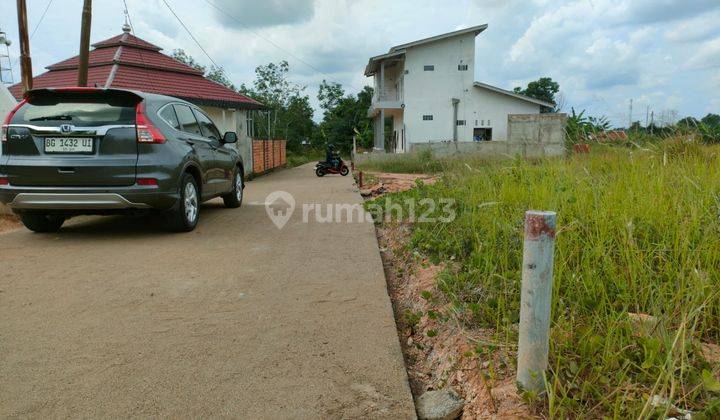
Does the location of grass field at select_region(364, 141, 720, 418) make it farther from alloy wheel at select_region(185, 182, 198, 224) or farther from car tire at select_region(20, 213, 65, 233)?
car tire at select_region(20, 213, 65, 233)

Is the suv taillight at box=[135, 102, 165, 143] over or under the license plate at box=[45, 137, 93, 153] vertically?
over

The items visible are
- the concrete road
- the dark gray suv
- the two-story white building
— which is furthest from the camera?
the two-story white building

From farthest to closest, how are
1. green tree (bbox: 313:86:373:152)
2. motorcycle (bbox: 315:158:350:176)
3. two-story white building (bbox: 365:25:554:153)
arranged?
green tree (bbox: 313:86:373:152)
two-story white building (bbox: 365:25:554:153)
motorcycle (bbox: 315:158:350:176)

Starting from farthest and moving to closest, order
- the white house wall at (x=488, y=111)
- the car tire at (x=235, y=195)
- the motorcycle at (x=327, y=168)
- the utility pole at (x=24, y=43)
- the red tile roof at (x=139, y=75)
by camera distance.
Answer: the white house wall at (x=488, y=111), the motorcycle at (x=327, y=168), the red tile roof at (x=139, y=75), the utility pole at (x=24, y=43), the car tire at (x=235, y=195)

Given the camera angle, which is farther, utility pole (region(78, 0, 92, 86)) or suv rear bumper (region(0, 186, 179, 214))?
utility pole (region(78, 0, 92, 86))

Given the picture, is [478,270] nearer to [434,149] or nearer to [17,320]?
[17,320]

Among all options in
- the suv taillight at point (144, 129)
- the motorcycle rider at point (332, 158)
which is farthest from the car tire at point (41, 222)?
the motorcycle rider at point (332, 158)

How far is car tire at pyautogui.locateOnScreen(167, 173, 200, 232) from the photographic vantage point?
19.6ft

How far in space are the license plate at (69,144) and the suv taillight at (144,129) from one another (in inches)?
20.5

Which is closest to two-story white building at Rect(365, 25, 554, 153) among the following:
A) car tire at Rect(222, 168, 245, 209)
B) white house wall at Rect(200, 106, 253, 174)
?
white house wall at Rect(200, 106, 253, 174)

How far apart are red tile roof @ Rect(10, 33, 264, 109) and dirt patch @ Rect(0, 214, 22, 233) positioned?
8.29m

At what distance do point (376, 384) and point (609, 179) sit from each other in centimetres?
339

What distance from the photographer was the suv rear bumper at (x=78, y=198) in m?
5.35

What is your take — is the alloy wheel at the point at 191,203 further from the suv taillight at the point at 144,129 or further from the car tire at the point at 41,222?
the car tire at the point at 41,222
